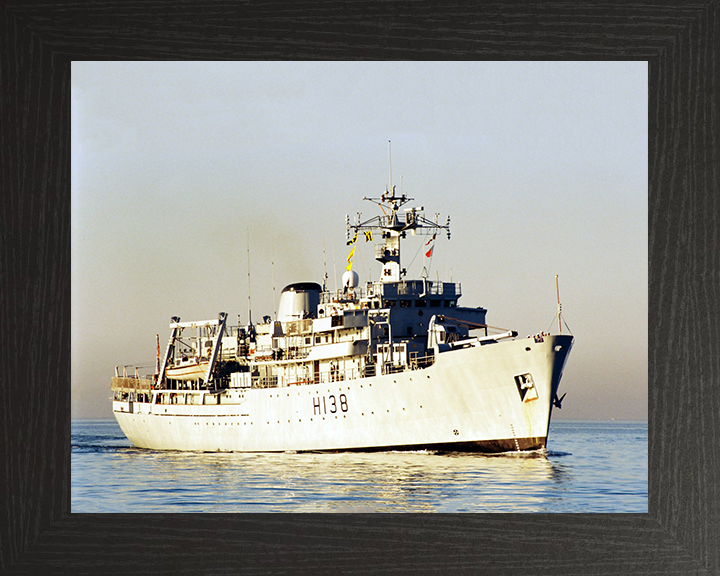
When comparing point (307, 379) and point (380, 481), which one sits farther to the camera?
point (307, 379)

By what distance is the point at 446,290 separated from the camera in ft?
64.5

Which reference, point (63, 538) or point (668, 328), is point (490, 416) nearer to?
point (668, 328)

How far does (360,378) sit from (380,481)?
480 centimetres

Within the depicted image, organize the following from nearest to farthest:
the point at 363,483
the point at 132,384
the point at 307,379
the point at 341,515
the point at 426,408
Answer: the point at 341,515
the point at 363,483
the point at 426,408
the point at 307,379
the point at 132,384

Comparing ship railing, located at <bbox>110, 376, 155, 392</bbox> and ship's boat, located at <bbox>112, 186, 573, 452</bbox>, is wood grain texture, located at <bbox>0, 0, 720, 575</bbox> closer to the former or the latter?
ship's boat, located at <bbox>112, 186, 573, 452</bbox>

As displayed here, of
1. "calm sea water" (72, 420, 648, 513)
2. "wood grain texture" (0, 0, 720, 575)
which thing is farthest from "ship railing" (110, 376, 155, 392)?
"wood grain texture" (0, 0, 720, 575)

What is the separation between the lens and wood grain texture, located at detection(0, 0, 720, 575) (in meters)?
8.03

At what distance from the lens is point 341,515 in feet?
26.4

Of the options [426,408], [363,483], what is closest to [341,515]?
[363,483]

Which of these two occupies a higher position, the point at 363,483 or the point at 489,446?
the point at 489,446

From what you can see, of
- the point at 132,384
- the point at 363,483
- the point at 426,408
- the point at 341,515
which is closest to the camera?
the point at 341,515

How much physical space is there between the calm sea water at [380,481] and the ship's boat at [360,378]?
0.59 m

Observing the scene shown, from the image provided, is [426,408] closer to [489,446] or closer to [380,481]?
[489,446]

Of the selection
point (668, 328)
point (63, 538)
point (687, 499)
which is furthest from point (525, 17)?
point (63, 538)
